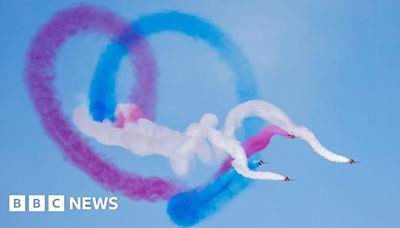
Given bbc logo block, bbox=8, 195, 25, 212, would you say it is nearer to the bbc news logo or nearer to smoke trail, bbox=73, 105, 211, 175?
the bbc news logo

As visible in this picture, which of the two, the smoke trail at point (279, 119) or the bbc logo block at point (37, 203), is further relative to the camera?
the smoke trail at point (279, 119)

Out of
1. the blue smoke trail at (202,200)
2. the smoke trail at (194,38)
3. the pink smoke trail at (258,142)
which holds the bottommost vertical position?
the blue smoke trail at (202,200)

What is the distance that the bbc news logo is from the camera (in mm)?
2939

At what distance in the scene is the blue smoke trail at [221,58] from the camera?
9.83 ft

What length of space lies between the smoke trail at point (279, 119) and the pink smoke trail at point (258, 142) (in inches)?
1.2

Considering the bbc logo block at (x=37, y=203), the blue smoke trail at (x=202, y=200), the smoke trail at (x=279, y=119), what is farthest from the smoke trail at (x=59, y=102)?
the smoke trail at (x=279, y=119)

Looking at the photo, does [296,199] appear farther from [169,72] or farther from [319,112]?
[169,72]

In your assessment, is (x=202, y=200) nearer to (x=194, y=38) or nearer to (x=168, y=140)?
(x=168, y=140)

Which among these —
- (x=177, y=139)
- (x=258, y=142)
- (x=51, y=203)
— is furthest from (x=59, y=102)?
(x=258, y=142)

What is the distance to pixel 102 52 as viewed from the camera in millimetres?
3025

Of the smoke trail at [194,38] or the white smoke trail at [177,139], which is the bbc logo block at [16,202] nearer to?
the white smoke trail at [177,139]

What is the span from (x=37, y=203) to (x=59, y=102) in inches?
20.2

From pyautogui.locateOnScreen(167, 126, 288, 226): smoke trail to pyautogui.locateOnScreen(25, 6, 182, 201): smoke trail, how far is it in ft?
0.23

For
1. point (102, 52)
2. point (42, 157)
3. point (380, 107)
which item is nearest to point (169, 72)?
point (102, 52)
